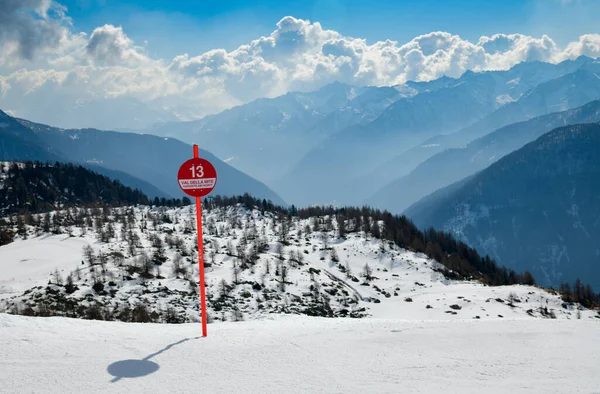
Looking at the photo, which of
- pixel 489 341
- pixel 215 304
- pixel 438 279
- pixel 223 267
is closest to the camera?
pixel 489 341

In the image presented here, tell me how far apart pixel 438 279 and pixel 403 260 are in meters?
14.7

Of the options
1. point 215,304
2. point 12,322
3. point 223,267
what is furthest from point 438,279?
point 12,322

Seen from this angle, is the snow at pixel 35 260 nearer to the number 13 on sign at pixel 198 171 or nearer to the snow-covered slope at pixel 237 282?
the snow-covered slope at pixel 237 282

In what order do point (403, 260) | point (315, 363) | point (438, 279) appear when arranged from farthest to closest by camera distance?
point (403, 260) < point (438, 279) < point (315, 363)

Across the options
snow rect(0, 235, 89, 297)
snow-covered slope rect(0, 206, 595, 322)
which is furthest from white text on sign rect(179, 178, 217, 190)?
snow rect(0, 235, 89, 297)

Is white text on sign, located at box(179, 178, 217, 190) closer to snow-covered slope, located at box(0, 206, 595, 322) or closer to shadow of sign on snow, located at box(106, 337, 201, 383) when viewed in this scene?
shadow of sign on snow, located at box(106, 337, 201, 383)

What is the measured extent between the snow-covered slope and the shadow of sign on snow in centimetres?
3118

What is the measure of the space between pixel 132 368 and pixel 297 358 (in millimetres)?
3886

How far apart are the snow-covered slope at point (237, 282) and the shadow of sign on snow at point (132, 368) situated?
102 feet

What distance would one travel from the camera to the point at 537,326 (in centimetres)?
1348

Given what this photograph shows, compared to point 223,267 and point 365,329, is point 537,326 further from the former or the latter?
point 223,267

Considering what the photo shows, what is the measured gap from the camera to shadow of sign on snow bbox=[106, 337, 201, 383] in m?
8.94

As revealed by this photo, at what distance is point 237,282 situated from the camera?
257 feet

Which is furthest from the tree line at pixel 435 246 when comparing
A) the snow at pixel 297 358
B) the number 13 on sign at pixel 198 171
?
the number 13 on sign at pixel 198 171
